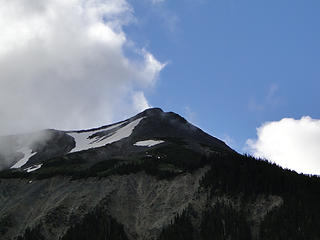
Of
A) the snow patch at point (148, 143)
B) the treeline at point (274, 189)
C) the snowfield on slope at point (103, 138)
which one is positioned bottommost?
the treeline at point (274, 189)

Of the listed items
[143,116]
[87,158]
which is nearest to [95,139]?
[143,116]

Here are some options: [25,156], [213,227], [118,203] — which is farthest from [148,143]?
[213,227]

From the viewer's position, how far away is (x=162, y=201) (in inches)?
3420

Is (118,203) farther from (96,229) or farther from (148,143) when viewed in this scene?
(148,143)

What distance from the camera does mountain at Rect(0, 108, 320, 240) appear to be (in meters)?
73.1

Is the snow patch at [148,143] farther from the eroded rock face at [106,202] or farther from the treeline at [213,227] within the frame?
the treeline at [213,227]

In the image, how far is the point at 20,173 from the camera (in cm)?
11256

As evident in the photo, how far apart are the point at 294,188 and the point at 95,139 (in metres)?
114

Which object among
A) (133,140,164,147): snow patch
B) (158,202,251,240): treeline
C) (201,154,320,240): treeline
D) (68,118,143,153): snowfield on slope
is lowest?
(158,202,251,240): treeline

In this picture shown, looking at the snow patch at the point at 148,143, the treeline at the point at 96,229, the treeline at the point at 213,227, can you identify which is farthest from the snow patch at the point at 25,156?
the treeline at the point at 213,227

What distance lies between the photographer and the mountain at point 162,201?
73125mm

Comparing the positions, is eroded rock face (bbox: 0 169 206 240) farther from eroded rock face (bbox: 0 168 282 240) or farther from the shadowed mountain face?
the shadowed mountain face

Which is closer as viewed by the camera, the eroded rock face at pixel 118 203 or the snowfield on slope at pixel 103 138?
the eroded rock face at pixel 118 203

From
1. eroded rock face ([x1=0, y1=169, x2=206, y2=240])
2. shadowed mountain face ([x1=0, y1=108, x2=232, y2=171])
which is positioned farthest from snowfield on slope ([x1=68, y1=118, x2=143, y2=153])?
eroded rock face ([x1=0, y1=169, x2=206, y2=240])
